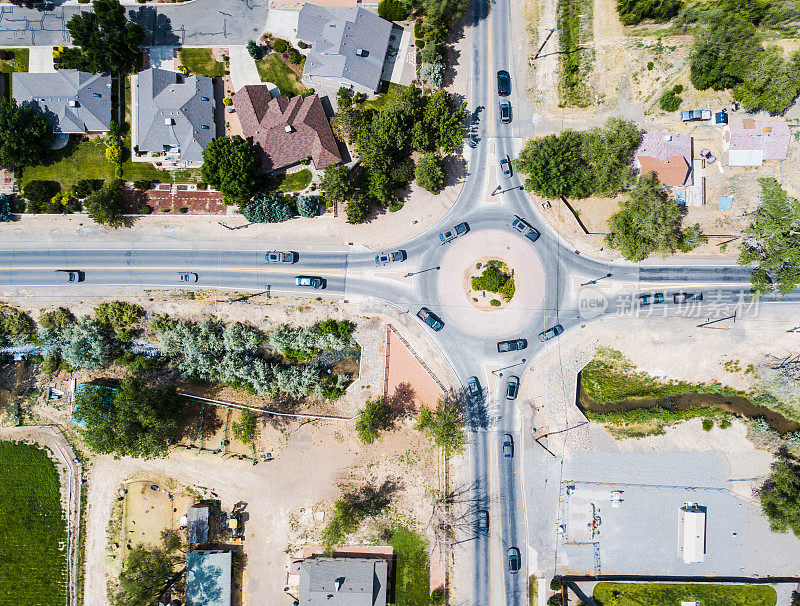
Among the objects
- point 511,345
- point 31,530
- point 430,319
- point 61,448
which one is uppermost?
point 430,319

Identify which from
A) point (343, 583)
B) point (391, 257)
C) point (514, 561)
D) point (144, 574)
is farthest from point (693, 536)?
point (144, 574)

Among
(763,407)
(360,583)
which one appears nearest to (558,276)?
(763,407)

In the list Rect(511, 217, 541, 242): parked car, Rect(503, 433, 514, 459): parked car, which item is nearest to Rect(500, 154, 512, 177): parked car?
Rect(511, 217, 541, 242): parked car

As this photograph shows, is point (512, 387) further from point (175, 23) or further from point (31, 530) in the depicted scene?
point (31, 530)

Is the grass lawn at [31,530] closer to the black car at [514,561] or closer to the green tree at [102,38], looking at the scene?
the green tree at [102,38]

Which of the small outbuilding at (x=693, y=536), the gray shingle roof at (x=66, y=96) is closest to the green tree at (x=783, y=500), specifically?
the small outbuilding at (x=693, y=536)
